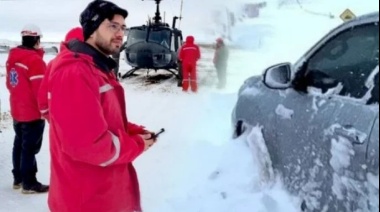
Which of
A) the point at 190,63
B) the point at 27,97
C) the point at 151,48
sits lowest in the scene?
the point at 151,48

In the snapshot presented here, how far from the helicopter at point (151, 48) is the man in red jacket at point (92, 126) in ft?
55.2

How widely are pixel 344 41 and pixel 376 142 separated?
3.06 feet

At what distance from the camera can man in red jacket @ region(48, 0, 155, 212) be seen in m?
2.38

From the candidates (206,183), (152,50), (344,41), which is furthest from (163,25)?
(344,41)

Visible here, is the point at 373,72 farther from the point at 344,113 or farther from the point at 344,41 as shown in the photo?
the point at 344,41

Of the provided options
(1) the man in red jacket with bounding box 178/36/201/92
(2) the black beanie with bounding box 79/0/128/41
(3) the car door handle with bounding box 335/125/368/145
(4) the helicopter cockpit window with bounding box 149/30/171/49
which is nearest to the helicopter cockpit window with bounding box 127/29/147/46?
(4) the helicopter cockpit window with bounding box 149/30/171/49

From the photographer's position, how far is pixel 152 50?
65.1 ft

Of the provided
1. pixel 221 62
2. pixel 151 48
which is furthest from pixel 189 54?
pixel 151 48

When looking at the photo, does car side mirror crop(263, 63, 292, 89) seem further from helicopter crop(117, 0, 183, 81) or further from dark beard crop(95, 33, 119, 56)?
helicopter crop(117, 0, 183, 81)

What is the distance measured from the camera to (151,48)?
65.2 feet

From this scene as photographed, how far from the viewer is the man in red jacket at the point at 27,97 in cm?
516

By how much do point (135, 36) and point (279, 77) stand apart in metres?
17.4

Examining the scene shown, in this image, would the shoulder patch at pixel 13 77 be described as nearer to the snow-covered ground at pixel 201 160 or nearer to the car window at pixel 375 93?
the snow-covered ground at pixel 201 160

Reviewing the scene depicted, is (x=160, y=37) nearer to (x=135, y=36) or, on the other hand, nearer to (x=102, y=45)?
(x=135, y=36)
